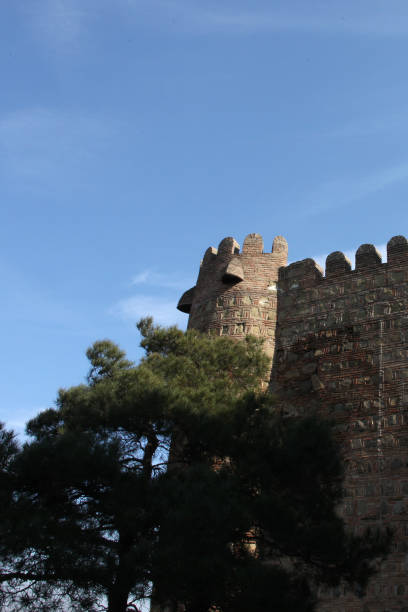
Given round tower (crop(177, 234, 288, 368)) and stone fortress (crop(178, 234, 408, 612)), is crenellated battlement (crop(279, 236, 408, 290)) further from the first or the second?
round tower (crop(177, 234, 288, 368))

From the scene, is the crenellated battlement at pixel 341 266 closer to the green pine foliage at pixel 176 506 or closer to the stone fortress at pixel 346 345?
the stone fortress at pixel 346 345

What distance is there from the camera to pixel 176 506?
25.3 feet

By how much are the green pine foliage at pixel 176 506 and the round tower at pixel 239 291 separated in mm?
2539

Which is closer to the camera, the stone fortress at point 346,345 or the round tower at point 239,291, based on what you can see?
the stone fortress at point 346,345

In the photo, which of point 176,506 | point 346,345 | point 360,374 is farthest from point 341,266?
point 176,506

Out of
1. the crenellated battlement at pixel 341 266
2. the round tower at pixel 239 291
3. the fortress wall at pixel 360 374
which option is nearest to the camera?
the fortress wall at pixel 360 374

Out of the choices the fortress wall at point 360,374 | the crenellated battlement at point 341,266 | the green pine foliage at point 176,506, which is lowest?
the green pine foliage at point 176,506

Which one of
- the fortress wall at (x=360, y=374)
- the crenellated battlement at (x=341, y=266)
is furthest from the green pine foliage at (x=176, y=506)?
the crenellated battlement at (x=341, y=266)

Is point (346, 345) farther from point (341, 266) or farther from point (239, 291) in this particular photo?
point (239, 291)

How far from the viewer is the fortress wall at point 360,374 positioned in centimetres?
968

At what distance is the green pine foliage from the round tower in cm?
254

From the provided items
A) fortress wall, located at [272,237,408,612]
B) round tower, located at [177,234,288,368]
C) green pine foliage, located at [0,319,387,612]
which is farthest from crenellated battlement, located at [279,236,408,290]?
green pine foliage, located at [0,319,387,612]

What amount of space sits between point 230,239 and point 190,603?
7.39 meters

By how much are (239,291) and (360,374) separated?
114 inches
